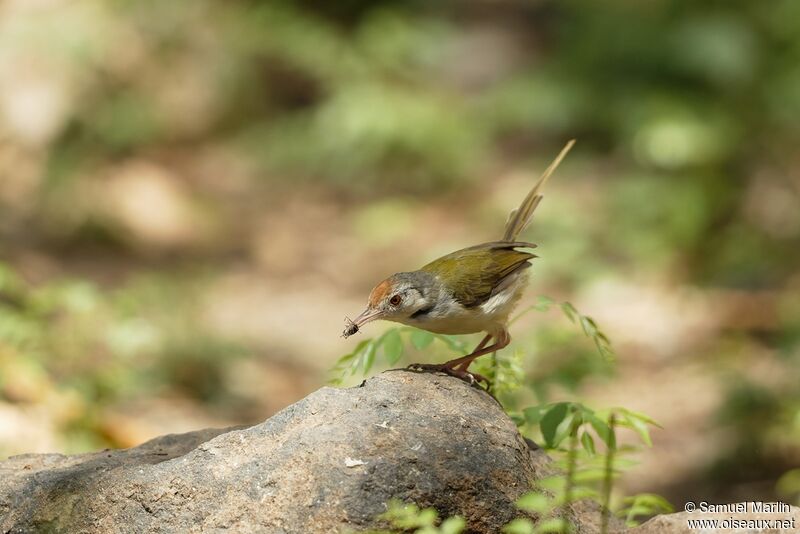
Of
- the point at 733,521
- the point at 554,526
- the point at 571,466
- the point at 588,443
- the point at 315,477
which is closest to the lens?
the point at 571,466

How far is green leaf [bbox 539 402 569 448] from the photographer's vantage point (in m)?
3.46

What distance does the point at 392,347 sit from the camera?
358 cm

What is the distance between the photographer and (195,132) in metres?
13.8

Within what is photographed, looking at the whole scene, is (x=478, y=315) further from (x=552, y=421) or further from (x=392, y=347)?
(x=552, y=421)

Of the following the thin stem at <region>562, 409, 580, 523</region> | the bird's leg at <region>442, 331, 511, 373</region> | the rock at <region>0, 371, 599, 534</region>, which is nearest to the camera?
the thin stem at <region>562, 409, 580, 523</region>

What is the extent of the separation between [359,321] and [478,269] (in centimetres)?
68

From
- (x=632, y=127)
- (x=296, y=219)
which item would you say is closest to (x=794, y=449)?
(x=632, y=127)

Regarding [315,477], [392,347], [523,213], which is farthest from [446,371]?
[523,213]

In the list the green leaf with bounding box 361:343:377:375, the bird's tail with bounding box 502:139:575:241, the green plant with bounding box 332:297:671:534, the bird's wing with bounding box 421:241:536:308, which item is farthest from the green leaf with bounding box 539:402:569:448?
the bird's tail with bounding box 502:139:575:241

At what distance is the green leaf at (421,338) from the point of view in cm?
371

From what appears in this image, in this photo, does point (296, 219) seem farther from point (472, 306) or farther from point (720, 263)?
point (472, 306)

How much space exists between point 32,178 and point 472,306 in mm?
9025

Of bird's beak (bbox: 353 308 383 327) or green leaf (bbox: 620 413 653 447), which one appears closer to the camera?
green leaf (bbox: 620 413 653 447)

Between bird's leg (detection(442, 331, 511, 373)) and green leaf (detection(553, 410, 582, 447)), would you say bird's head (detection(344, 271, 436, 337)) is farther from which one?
green leaf (detection(553, 410, 582, 447))
